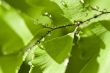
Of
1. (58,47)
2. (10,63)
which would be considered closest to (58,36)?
(58,47)

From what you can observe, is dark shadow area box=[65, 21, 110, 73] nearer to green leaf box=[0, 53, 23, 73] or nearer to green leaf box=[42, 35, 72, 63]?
green leaf box=[42, 35, 72, 63]

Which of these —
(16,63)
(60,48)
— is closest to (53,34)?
(60,48)

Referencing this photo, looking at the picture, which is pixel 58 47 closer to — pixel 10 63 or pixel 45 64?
pixel 45 64

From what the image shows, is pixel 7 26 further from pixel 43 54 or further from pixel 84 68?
pixel 84 68

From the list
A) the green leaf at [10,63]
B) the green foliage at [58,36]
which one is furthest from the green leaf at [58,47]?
the green leaf at [10,63]

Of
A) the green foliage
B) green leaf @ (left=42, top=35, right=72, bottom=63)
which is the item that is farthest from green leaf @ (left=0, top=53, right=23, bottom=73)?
green leaf @ (left=42, top=35, right=72, bottom=63)

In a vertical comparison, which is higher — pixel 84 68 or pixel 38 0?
pixel 38 0

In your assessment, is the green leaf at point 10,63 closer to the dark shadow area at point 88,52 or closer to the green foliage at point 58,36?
the green foliage at point 58,36
